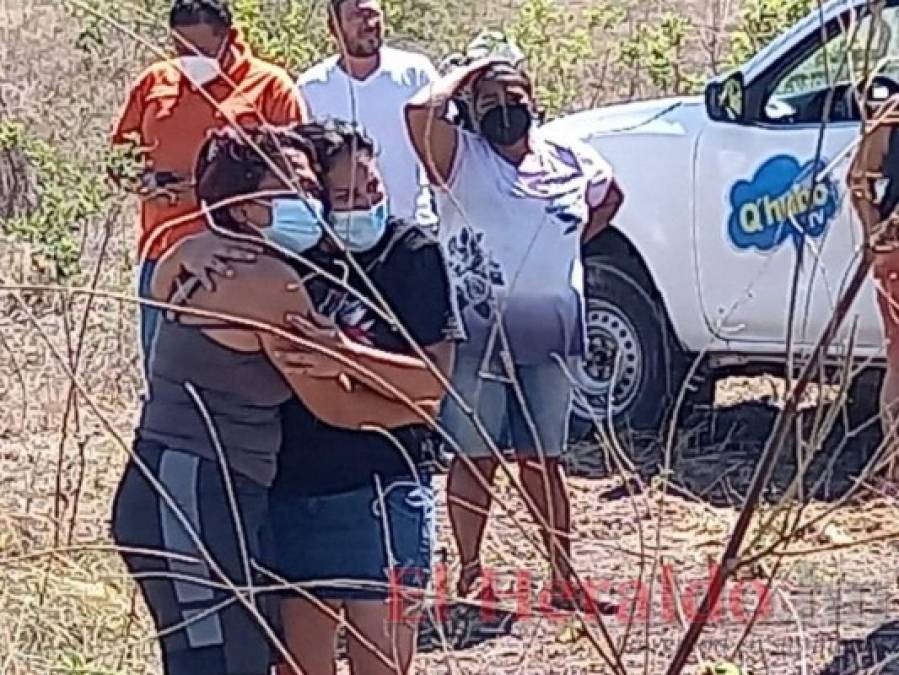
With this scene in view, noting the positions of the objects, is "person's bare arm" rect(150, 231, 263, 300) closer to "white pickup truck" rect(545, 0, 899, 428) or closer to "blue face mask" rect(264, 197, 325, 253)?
"blue face mask" rect(264, 197, 325, 253)

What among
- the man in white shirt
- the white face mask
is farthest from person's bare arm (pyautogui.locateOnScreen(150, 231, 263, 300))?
the man in white shirt

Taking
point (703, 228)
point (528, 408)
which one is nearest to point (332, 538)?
point (528, 408)

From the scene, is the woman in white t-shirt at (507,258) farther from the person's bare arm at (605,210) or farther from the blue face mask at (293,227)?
the blue face mask at (293,227)

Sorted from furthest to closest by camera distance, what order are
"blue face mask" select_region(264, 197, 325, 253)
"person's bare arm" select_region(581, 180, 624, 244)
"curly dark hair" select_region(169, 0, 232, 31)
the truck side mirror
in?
the truck side mirror → "curly dark hair" select_region(169, 0, 232, 31) → "person's bare arm" select_region(581, 180, 624, 244) → "blue face mask" select_region(264, 197, 325, 253)

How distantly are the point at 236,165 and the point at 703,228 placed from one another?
4.46 m

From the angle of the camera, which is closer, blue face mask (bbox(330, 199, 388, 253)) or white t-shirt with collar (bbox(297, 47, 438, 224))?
blue face mask (bbox(330, 199, 388, 253))

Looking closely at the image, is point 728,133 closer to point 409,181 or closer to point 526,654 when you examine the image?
point 409,181

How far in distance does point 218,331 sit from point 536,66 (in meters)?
8.18

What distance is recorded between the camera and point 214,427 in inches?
147

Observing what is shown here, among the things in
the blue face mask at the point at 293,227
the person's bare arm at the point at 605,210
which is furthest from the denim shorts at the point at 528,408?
the blue face mask at the point at 293,227

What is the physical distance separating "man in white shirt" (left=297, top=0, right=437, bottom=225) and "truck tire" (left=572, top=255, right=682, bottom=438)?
1693 millimetres

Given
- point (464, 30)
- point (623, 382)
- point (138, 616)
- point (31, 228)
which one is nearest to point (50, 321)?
point (31, 228)

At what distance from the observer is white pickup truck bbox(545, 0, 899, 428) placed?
7.55 metres

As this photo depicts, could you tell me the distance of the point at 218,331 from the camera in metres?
3.69
